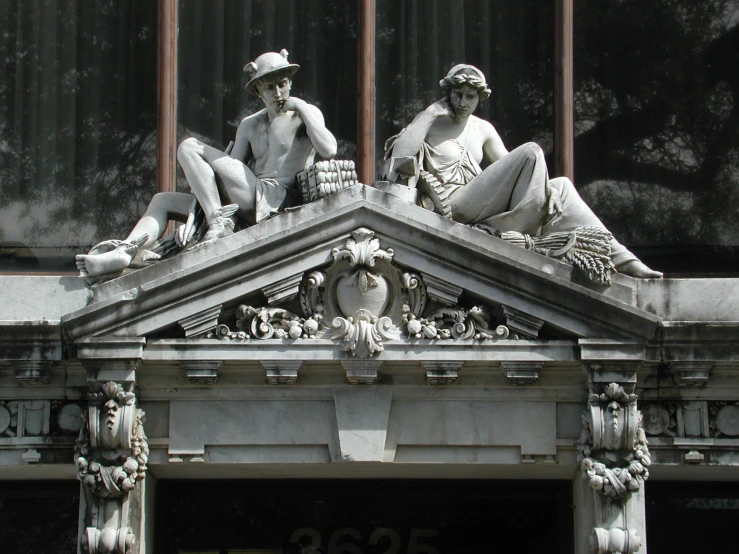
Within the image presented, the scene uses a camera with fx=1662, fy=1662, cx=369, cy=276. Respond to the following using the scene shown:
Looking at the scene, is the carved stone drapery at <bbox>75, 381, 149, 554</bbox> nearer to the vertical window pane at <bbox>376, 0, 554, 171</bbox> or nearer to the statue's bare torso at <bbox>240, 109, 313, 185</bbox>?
the statue's bare torso at <bbox>240, 109, 313, 185</bbox>

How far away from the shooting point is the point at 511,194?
47.0 feet

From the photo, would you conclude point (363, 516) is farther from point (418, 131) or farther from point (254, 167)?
point (418, 131)

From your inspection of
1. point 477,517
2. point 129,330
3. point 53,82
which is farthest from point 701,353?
point 53,82

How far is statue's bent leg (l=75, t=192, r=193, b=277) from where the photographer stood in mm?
13930

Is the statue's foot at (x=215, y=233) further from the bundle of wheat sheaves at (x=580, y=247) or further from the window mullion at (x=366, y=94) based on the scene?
the bundle of wheat sheaves at (x=580, y=247)

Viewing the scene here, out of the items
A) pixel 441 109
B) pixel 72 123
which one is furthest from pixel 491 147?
pixel 72 123

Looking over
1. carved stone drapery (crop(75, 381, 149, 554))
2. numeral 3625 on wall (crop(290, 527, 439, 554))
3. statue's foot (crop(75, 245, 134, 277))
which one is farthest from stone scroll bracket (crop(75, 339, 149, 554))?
numeral 3625 on wall (crop(290, 527, 439, 554))

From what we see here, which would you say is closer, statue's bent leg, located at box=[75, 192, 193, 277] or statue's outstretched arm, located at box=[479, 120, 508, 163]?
statue's bent leg, located at box=[75, 192, 193, 277]

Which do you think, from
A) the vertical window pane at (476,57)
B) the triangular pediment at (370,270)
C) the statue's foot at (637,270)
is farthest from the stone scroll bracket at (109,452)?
the statue's foot at (637,270)

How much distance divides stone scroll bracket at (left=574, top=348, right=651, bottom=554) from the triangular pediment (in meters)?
0.21

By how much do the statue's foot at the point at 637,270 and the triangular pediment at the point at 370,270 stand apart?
62 centimetres

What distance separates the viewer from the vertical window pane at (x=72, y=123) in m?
16.1

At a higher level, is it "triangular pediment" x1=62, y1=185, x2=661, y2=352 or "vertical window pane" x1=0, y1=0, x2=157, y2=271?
"vertical window pane" x1=0, y1=0, x2=157, y2=271

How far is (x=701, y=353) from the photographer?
541 inches
